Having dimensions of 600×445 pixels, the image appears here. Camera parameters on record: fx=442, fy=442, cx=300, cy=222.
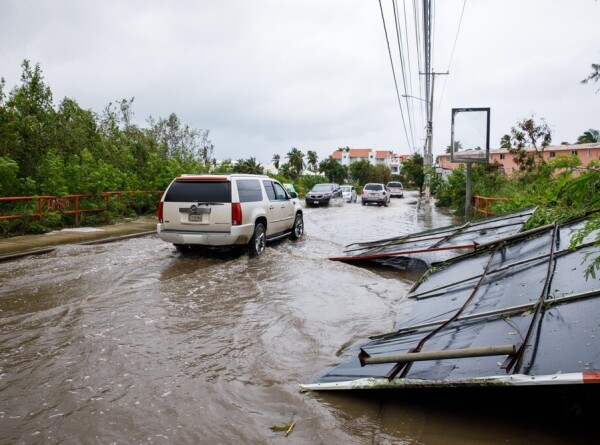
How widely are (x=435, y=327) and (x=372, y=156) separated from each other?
13689 centimetres

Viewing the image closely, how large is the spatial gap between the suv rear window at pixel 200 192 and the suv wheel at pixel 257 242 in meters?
1.20

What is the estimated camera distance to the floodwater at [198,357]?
125 inches

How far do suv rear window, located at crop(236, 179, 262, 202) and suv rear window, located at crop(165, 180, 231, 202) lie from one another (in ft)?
1.18

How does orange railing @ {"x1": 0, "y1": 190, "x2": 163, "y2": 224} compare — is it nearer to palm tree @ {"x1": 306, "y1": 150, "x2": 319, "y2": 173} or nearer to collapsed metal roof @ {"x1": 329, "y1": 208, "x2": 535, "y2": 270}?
collapsed metal roof @ {"x1": 329, "y1": 208, "x2": 535, "y2": 270}

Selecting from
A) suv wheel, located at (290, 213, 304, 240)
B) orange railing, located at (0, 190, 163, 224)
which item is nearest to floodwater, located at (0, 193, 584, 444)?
orange railing, located at (0, 190, 163, 224)

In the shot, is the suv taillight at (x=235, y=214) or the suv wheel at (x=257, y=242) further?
the suv wheel at (x=257, y=242)

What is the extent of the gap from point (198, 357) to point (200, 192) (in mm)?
5256

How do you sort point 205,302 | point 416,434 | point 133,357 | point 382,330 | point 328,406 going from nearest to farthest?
1. point 416,434
2. point 328,406
3. point 133,357
4. point 382,330
5. point 205,302

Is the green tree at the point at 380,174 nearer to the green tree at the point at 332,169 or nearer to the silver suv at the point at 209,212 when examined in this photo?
the green tree at the point at 332,169

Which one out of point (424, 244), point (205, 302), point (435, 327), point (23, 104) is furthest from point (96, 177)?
point (435, 327)

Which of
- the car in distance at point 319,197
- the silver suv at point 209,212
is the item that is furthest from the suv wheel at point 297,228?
the car in distance at point 319,197

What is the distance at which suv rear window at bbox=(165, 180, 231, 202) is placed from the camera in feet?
30.2

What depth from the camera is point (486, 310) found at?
14.7 ft

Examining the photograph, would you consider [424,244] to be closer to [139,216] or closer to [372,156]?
[139,216]
